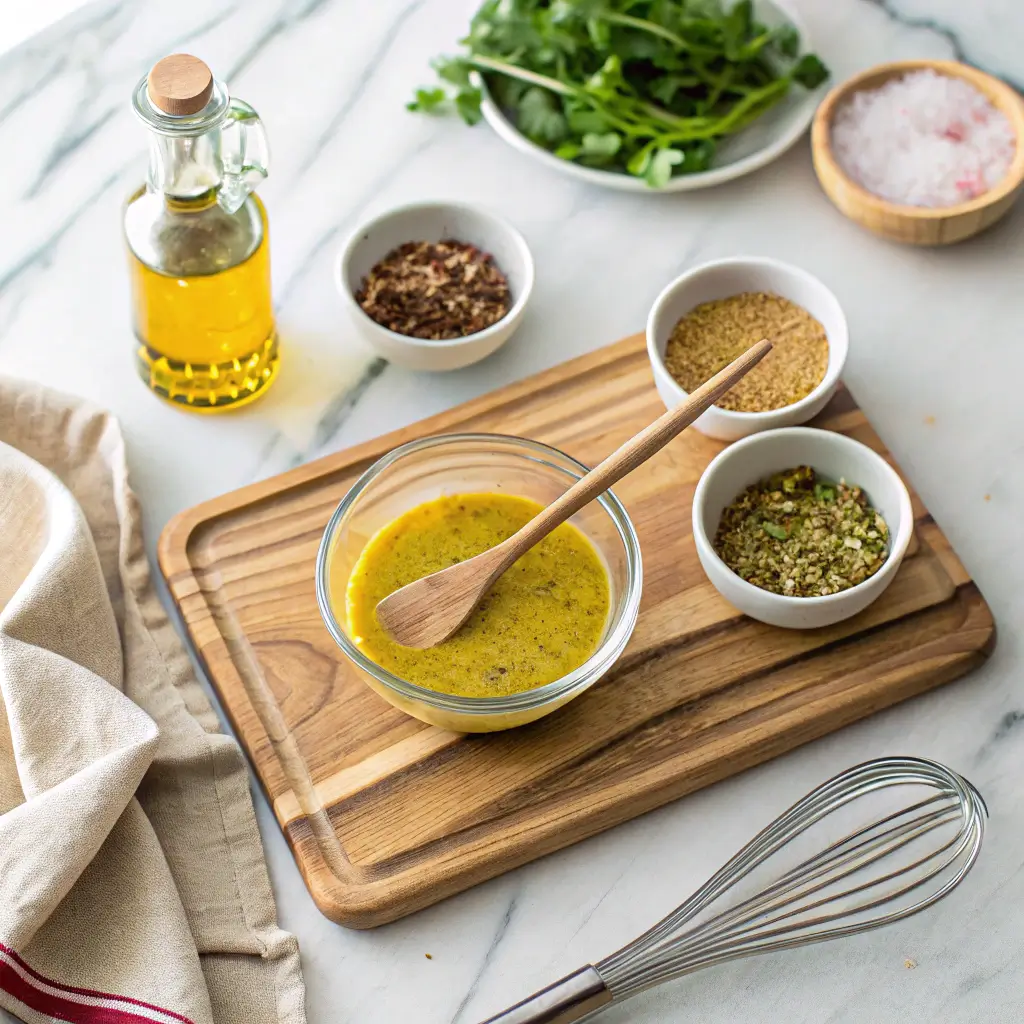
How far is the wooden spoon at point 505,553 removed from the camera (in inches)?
54.5

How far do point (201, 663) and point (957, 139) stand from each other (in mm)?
1245

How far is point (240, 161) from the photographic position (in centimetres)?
149

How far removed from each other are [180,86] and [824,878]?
3.46 feet

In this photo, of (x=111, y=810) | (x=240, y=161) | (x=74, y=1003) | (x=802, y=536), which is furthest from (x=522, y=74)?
(x=74, y=1003)

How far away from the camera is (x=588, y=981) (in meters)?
1.30

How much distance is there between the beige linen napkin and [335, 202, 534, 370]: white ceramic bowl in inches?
15.0

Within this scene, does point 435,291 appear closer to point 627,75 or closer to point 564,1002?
point 627,75

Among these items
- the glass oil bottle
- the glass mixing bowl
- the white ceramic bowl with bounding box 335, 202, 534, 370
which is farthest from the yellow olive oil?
the glass mixing bowl

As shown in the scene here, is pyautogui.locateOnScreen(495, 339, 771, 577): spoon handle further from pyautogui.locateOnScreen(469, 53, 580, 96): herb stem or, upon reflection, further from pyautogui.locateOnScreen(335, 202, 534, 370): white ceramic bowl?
pyautogui.locateOnScreen(469, 53, 580, 96): herb stem

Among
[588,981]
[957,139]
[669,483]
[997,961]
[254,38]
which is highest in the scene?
[254,38]

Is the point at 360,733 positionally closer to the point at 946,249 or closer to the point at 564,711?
the point at 564,711

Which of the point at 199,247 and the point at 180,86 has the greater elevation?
the point at 180,86

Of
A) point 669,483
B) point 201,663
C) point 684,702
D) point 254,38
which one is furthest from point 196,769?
point 254,38

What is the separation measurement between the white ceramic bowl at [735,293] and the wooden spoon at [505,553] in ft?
0.68
